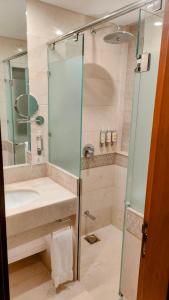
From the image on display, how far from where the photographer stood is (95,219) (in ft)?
9.05

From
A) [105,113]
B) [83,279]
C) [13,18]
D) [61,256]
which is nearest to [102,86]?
[105,113]

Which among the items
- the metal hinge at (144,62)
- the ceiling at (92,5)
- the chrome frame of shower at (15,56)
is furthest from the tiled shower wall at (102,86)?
the metal hinge at (144,62)

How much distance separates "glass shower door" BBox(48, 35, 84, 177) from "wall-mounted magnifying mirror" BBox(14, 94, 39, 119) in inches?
6.2

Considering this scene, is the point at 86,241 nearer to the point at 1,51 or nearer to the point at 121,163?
the point at 121,163

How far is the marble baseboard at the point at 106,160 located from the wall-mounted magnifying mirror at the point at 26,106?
801 mm

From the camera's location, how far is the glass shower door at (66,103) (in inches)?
68.3

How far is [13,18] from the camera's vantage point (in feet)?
5.86

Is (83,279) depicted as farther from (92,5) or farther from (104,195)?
(92,5)

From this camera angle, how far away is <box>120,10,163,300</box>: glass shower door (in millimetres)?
1357

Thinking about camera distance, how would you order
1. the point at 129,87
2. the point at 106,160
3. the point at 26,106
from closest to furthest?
the point at 26,106
the point at 129,87
the point at 106,160

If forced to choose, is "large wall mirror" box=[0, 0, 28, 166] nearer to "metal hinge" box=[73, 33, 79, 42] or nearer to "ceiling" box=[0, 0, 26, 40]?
"ceiling" box=[0, 0, 26, 40]

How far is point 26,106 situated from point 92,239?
171cm

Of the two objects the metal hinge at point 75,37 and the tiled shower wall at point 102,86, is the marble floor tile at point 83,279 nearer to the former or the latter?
Answer: the tiled shower wall at point 102,86

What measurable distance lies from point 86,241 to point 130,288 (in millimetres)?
993
